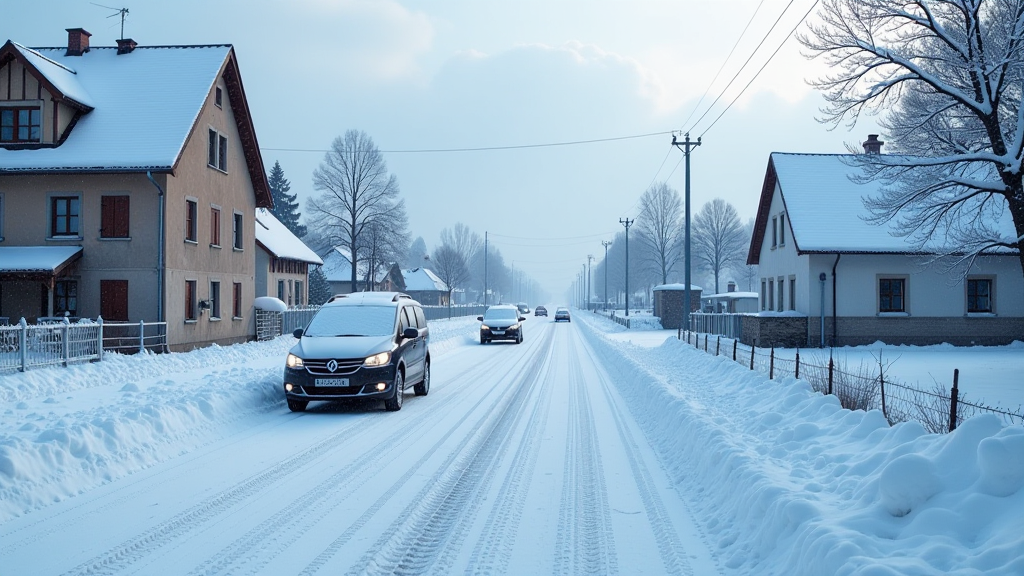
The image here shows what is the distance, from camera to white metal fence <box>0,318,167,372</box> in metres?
15.8

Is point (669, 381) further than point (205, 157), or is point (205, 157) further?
point (205, 157)

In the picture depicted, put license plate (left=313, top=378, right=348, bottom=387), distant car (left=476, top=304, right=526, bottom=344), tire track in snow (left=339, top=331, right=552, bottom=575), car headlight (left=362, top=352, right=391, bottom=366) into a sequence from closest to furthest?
tire track in snow (left=339, top=331, right=552, bottom=575), license plate (left=313, top=378, right=348, bottom=387), car headlight (left=362, top=352, right=391, bottom=366), distant car (left=476, top=304, right=526, bottom=344)

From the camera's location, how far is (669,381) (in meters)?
14.8

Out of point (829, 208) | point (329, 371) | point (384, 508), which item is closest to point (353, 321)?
point (329, 371)

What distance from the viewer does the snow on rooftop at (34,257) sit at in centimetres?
2177

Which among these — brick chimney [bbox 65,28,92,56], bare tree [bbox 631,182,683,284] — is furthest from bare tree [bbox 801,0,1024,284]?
bare tree [bbox 631,182,683,284]

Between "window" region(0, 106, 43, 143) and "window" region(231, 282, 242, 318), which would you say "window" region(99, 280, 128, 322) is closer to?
"window" region(0, 106, 43, 143)

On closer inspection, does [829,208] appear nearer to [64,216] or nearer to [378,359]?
[378,359]

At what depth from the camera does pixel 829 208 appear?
30375 millimetres

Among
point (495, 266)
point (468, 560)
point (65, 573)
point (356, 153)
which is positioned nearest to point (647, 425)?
point (468, 560)

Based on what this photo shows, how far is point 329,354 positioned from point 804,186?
2599 centimetres

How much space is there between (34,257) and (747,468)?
926 inches

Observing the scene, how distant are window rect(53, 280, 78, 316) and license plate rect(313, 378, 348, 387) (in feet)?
53.0

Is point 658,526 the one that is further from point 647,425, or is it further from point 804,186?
point 804,186
